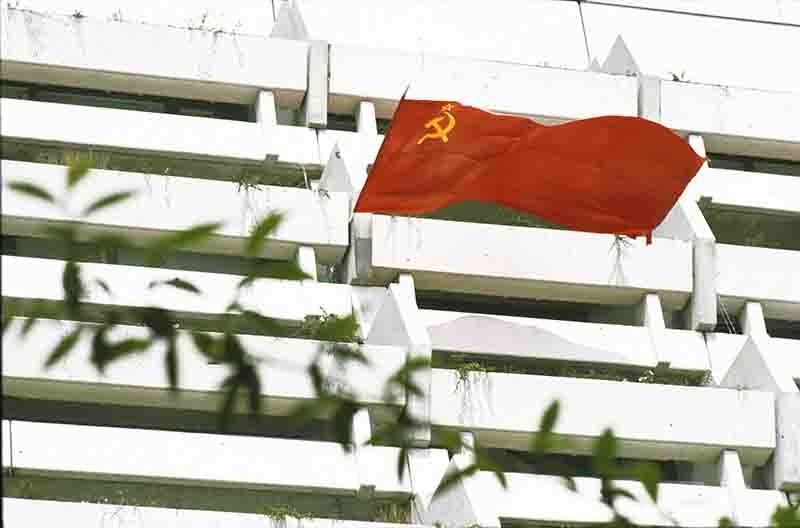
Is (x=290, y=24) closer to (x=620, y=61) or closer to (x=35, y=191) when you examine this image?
(x=620, y=61)

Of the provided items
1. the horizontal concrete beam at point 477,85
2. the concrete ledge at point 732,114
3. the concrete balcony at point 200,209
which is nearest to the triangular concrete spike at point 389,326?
the concrete balcony at point 200,209

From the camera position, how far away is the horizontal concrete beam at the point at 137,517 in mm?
18141

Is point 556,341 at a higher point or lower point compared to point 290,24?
lower

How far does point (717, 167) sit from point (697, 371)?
4845 mm

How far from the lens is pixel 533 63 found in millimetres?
27969

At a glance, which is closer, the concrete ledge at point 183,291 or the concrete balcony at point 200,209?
the concrete ledge at point 183,291

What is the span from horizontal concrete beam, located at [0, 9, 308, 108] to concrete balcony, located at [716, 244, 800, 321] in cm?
504

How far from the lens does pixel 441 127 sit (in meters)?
23.0

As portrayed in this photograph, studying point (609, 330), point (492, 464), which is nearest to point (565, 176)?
point (609, 330)

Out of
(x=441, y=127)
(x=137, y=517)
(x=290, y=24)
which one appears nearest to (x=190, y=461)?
(x=137, y=517)

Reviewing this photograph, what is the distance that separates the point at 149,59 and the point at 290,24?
2.21 metres

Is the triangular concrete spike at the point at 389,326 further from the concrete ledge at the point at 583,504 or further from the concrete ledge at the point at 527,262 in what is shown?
the concrete ledge at the point at 583,504

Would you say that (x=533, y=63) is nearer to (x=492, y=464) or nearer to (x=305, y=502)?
(x=305, y=502)

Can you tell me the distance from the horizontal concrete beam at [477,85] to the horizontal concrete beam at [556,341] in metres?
3.48
